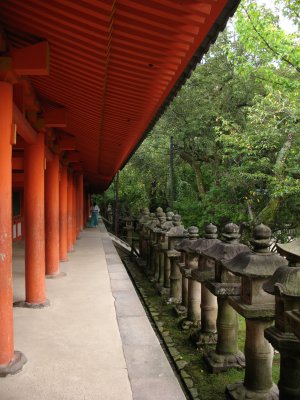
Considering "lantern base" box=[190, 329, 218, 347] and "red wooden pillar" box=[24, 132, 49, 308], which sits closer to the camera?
"red wooden pillar" box=[24, 132, 49, 308]

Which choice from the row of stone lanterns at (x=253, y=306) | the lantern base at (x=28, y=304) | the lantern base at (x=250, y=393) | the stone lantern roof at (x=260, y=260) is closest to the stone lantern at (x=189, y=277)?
the row of stone lanterns at (x=253, y=306)

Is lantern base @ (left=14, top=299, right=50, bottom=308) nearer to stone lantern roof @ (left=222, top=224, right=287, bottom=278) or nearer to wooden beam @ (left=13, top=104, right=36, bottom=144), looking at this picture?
wooden beam @ (left=13, top=104, right=36, bottom=144)

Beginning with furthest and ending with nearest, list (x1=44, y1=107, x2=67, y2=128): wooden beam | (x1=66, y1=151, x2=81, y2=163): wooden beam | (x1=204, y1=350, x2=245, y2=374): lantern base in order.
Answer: (x1=66, y1=151, x2=81, y2=163): wooden beam < (x1=44, y1=107, x2=67, y2=128): wooden beam < (x1=204, y1=350, x2=245, y2=374): lantern base

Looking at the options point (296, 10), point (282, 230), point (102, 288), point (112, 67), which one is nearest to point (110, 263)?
point (102, 288)

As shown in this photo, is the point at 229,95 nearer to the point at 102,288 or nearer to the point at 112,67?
the point at 102,288

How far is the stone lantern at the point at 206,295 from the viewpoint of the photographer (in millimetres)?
5465

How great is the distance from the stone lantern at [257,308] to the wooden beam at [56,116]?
9.50 feet

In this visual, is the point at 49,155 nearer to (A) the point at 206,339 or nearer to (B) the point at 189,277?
(B) the point at 189,277

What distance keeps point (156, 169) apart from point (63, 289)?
13.3 metres

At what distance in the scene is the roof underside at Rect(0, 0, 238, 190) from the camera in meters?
2.36

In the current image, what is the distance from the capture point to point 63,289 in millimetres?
7090

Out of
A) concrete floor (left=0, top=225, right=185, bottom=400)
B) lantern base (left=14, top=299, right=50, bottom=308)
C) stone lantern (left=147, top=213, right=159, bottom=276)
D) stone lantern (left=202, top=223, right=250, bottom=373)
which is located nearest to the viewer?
concrete floor (left=0, top=225, right=185, bottom=400)

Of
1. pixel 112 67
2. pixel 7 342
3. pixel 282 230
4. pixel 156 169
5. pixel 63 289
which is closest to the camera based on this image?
pixel 112 67

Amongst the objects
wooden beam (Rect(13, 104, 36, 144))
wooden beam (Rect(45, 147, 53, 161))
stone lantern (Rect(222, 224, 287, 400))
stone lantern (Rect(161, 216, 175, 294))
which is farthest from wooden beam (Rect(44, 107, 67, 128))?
stone lantern (Rect(161, 216, 175, 294))
